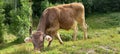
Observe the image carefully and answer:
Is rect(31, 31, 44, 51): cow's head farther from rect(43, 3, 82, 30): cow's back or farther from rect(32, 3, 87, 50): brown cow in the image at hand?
rect(43, 3, 82, 30): cow's back

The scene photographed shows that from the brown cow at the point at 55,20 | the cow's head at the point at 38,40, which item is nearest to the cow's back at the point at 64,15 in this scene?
the brown cow at the point at 55,20

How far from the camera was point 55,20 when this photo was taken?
13930 mm

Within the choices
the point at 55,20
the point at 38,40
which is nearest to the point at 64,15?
the point at 55,20

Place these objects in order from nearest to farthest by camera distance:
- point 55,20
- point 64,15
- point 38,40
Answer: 1. point 38,40
2. point 55,20
3. point 64,15

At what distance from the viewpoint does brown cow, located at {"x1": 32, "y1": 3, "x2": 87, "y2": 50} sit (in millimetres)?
12516

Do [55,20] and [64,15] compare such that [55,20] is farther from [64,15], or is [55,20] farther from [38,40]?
[38,40]

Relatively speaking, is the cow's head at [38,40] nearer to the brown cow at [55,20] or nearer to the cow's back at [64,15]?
the brown cow at [55,20]

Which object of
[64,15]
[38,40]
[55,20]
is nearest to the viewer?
[38,40]

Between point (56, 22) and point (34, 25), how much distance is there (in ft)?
30.3

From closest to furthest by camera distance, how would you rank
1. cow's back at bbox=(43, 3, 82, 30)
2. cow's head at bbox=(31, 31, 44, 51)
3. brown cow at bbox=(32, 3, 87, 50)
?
cow's head at bbox=(31, 31, 44, 51) < brown cow at bbox=(32, 3, 87, 50) < cow's back at bbox=(43, 3, 82, 30)

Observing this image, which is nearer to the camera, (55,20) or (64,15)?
(55,20)

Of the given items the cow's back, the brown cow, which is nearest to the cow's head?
the brown cow

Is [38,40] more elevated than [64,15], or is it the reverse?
[64,15]

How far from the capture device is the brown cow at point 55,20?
12.5 m
